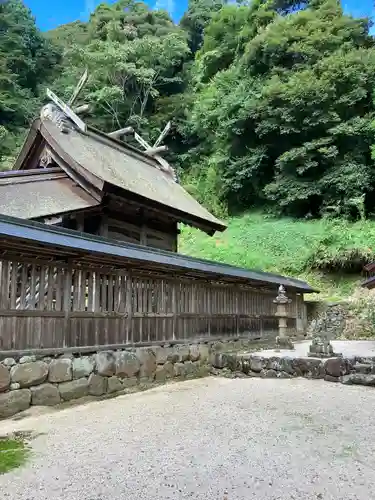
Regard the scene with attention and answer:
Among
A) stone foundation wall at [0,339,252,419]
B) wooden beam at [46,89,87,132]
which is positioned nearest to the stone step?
stone foundation wall at [0,339,252,419]

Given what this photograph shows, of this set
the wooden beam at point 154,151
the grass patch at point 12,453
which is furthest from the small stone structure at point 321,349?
the wooden beam at point 154,151

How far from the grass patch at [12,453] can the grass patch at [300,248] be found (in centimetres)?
1635

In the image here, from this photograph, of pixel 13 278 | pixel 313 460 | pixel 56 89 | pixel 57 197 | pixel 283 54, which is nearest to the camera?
pixel 313 460

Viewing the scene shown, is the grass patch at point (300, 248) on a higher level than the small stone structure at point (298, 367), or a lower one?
higher

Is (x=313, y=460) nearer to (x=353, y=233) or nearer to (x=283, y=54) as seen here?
(x=353, y=233)

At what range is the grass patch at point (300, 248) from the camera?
806 inches

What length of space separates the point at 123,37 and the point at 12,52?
9.76 metres

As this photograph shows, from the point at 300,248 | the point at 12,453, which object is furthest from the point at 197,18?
the point at 12,453

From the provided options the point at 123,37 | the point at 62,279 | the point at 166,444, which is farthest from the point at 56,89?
the point at 166,444

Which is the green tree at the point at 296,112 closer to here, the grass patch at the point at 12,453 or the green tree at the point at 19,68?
the green tree at the point at 19,68

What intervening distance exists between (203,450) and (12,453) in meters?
2.03

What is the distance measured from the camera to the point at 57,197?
1032cm

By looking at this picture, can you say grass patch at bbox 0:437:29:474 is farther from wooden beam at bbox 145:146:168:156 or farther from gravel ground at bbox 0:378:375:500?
wooden beam at bbox 145:146:168:156

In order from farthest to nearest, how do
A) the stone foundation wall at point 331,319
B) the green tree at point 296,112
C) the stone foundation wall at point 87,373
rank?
the green tree at point 296,112 → the stone foundation wall at point 331,319 → the stone foundation wall at point 87,373
